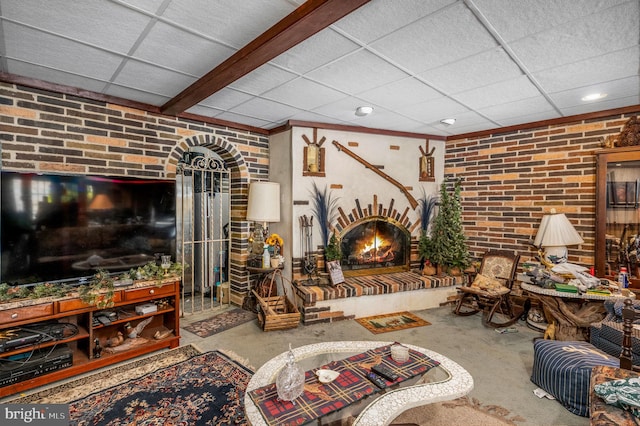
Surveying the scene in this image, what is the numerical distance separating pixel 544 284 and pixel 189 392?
3247 millimetres

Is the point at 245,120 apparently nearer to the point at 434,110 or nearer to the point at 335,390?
the point at 434,110

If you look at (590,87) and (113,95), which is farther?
(113,95)

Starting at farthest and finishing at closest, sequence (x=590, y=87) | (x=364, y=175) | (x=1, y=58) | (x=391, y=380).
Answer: (x=364, y=175)
(x=590, y=87)
(x=1, y=58)
(x=391, y=380)

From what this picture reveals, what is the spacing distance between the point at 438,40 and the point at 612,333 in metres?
2.56

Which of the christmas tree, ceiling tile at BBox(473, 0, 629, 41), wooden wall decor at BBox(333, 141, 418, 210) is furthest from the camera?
the christmas tree

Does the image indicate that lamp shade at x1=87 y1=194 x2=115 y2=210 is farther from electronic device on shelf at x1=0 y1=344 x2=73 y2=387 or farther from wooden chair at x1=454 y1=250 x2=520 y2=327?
wooden chair at x1=454 y1=250 x2=520 y2=327

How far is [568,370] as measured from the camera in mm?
2211

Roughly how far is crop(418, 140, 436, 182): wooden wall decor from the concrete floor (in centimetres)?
194

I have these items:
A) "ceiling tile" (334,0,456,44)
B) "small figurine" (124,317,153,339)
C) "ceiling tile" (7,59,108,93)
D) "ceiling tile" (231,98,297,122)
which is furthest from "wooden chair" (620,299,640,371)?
"ceiling tile" (7,59,108,93)

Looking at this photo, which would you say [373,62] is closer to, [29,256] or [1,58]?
[1,58]

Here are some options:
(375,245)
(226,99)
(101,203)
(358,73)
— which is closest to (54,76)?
(101,203)

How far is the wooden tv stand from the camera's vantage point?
2.28m

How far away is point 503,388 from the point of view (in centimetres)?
246

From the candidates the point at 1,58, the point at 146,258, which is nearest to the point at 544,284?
the point at 146,258
